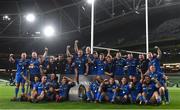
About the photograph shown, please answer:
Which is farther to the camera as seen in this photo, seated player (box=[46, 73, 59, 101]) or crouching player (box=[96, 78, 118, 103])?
seated player (box=[46, 73, 59, 101])

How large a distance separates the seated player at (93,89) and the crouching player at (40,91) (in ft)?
4.73

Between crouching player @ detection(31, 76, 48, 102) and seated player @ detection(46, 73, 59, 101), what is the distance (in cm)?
13

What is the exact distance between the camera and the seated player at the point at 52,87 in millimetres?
11789

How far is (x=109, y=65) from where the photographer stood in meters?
11.8

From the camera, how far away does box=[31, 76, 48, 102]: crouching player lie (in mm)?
11599

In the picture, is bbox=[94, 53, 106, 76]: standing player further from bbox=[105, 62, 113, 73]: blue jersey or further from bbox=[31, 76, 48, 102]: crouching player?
bbox=[31, 76, 48, 102]: crouching player

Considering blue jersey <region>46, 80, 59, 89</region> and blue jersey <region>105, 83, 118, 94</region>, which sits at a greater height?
blue jersey <region>46, 80, 59, 89</region>

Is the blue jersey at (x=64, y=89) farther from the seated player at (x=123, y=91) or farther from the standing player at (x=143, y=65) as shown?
the standing player at (x=143, y=65)

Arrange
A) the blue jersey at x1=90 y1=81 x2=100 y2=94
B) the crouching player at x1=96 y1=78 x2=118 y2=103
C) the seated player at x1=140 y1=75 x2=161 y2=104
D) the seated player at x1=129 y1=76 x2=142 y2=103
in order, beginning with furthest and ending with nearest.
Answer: the blue jersey at x1=90 y1=81 x2=100 y2=94
the crouching player at x1=96 y1=78 x2=118 y2=103
the seated player at x1=129 y1=76 x2=142 y2=103
the seated player at x1=140 y1=75 x2=161 y2=104

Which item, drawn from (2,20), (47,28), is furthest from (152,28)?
(2,20)

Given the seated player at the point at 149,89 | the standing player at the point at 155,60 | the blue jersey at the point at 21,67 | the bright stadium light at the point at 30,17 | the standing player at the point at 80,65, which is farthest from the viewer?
the bright stadium light at the point at 30,17

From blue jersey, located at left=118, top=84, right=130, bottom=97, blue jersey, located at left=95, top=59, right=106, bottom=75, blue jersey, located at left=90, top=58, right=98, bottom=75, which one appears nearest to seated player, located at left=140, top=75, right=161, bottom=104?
blue jersey, located at left=118, top=84, right=130, bottom=97

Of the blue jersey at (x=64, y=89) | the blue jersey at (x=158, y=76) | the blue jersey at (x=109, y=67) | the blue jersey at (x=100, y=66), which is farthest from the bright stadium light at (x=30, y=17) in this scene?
the blue jersey at (x=158, y=76)

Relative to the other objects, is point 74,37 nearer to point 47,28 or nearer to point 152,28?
point 47,28
